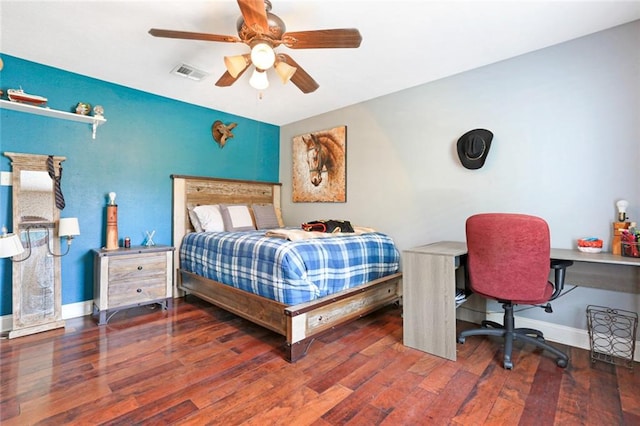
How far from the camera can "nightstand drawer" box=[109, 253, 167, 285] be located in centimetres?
281

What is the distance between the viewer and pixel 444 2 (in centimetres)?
191

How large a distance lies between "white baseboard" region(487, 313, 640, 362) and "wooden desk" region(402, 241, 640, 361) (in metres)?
0.38

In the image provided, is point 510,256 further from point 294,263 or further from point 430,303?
point 294,263

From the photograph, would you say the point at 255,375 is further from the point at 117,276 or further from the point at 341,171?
the point at 341,171

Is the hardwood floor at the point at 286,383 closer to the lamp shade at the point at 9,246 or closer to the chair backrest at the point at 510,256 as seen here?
the chair backrest at the point at 510,256

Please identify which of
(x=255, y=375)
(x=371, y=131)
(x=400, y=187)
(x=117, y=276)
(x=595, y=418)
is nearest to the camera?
(x=595, y=418)

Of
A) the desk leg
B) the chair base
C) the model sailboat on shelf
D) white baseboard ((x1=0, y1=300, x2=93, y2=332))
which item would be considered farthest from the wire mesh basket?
the model sailboat on shelf

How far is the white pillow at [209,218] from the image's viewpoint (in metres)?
3.55

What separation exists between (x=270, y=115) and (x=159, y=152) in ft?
5.06

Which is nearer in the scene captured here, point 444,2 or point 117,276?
point 444,2

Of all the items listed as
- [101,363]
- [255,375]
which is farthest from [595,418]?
[101,363]

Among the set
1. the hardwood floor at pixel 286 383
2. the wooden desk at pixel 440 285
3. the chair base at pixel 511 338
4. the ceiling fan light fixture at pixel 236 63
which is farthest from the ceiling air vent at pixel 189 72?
the chair base at pixel 511 338

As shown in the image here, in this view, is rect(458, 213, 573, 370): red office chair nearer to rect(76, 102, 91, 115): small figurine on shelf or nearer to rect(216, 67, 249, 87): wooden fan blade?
rect(216, 67, 249, 87): wooden fan blade

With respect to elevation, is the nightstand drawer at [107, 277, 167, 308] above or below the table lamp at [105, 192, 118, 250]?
below
